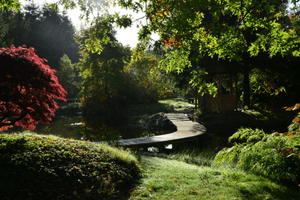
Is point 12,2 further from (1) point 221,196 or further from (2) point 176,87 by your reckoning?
(2) point 176,87

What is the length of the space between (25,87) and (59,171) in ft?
7.95

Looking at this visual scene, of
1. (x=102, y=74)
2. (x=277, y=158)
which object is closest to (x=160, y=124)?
(x=277, y=158)

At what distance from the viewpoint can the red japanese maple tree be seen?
16.9 ft

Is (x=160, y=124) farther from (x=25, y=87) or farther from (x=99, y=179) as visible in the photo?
(x=99, y=179)

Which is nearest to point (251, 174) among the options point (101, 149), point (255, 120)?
point (101, 149)

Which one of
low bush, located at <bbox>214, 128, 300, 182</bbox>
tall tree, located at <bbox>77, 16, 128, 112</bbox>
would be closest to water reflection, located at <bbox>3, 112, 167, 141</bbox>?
low bush, located at <bbox>214, 128, 300, 182</bbox>

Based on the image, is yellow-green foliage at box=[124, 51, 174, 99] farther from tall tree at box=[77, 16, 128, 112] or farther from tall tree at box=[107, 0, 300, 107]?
tall tree at box=[107, 0, 300, 107]

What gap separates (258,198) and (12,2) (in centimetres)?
592

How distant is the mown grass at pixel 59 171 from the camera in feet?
12.0

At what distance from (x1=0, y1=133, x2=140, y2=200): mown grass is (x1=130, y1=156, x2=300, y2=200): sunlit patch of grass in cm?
49

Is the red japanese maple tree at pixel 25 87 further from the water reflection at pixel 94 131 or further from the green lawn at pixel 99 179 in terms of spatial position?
the water reflection at pixel 94 131

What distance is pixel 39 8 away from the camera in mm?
49375

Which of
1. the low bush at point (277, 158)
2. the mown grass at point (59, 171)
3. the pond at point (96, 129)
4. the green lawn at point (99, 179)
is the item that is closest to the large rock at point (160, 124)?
the pond at point (96, 129)

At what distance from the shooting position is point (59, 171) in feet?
13.8
